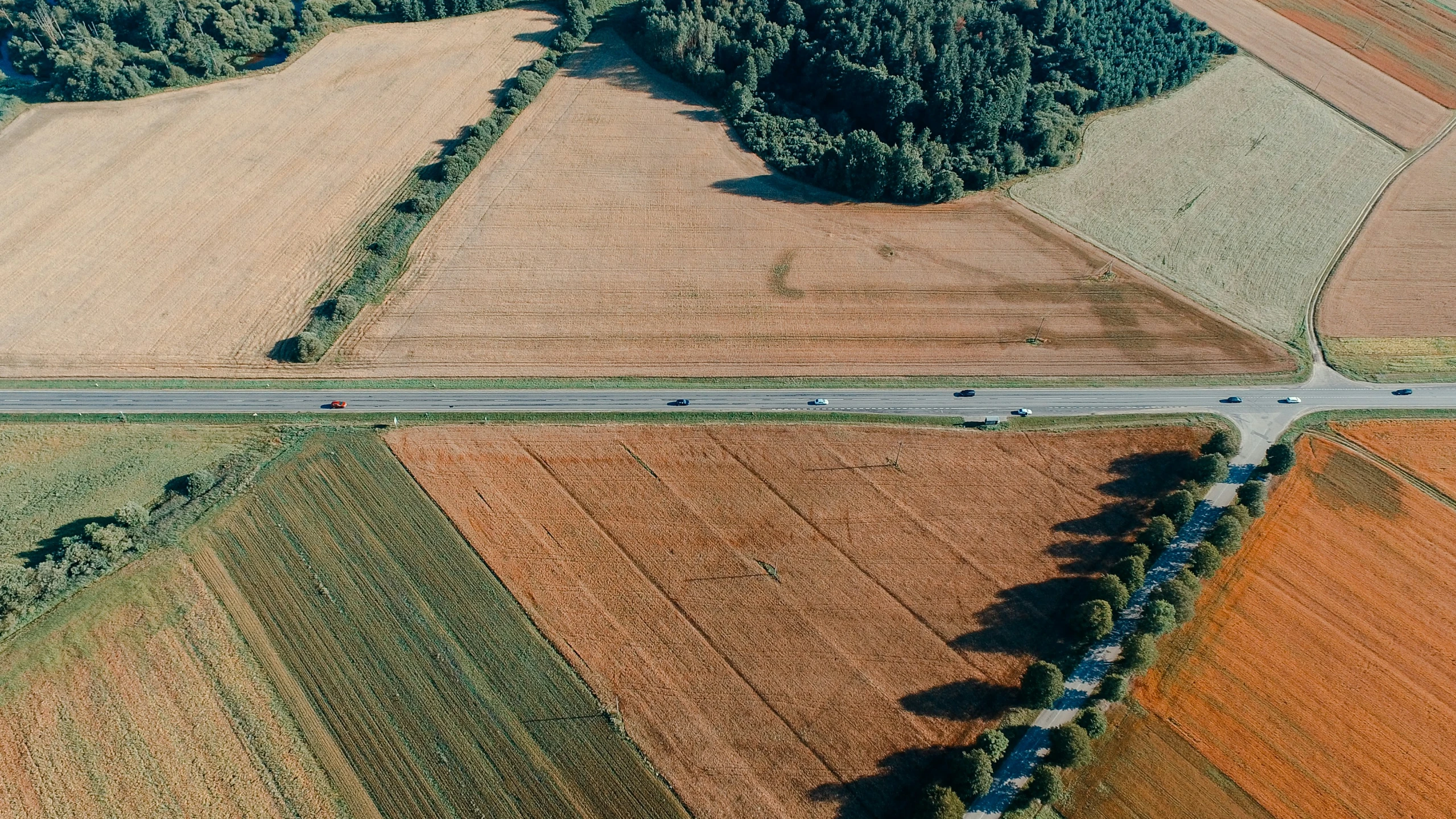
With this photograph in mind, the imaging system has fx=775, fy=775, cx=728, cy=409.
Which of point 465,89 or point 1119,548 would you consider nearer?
point 1119,548

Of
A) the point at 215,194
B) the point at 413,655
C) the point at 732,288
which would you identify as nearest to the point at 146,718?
the point at 413,655

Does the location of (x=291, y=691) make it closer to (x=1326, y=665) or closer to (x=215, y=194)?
(x=215, y=194)

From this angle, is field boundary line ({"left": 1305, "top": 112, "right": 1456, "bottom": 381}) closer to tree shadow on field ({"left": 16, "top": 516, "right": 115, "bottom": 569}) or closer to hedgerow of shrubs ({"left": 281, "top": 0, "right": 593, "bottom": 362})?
hedgerow of shrubs ({"left": 281, "top": 0, "right": 593, "bottom": 362})

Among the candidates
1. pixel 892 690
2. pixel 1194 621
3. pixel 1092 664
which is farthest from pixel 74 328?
pixel 1194 621

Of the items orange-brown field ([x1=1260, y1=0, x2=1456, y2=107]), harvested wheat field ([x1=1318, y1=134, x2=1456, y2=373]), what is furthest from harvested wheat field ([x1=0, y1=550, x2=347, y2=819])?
orange-brown field ([x1=1260, y1=0, x2=1456, y2=107])

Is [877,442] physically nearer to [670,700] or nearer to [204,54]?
[670,700]

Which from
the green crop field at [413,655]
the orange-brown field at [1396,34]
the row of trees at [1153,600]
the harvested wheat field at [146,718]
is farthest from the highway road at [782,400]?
the orange-brown field at [1396,34]
